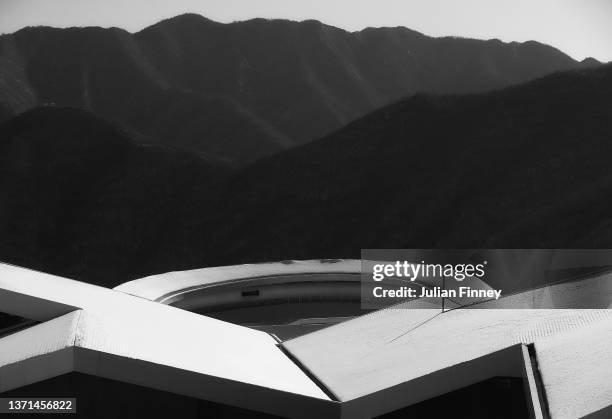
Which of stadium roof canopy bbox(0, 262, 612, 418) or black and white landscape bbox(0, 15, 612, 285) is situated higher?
black and white landscape bbox(0, 15, 612, 285)

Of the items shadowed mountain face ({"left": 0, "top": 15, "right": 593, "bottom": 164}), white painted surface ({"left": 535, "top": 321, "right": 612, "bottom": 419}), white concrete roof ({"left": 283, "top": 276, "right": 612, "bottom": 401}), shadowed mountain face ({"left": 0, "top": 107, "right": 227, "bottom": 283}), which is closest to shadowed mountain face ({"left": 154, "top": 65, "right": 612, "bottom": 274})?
shadowed mountain face ({"left": 0, "top": 107, "right": 227, "bottom": 283})

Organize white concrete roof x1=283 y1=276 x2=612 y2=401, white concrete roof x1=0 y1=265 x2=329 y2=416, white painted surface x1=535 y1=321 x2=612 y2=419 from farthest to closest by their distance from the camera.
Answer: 1. white concrete roof x1=283 y1=276 x2=612 y2=401
2. white concrete roof x1=0 y1=265 x2=329 y2=416
3. white painted surface x1=535 y1=321 x2=612 y2=419

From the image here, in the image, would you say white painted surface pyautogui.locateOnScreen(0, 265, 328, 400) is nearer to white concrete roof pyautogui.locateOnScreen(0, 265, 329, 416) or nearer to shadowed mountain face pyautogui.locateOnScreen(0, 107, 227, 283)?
white concrete roof pyautogui.locateOnScreen(0, 265, 329, 416)

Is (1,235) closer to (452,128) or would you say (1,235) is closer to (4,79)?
(452,128)

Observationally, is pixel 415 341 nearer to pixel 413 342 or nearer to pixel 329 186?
pixel 413 342

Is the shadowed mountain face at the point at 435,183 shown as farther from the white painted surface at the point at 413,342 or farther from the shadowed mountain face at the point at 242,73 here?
the white painted surface at the point at 413,342

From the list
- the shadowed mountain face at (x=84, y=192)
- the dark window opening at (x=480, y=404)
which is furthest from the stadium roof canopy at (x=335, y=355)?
the shadowed mountain face at (x=84, y=192)
